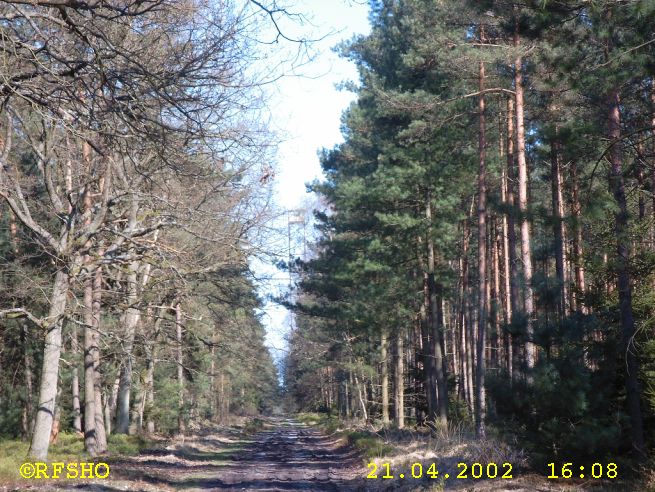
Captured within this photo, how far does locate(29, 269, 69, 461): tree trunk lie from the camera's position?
15805 millimetres

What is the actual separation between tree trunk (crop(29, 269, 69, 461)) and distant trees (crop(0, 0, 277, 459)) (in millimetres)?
32

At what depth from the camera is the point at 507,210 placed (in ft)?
53.4

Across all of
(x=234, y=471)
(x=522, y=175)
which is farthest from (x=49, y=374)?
(x=522, y=175)

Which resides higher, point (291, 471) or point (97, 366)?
point (97, 366)

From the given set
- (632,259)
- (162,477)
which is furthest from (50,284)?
(632,259)

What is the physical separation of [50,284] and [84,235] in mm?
3808

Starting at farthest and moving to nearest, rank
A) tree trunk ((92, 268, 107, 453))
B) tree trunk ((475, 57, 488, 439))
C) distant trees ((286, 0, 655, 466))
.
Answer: tree trunk ((475, 57, 488, 439))
tree trunk ((92, 268, 107, 453))
distant trees ((286, 0, 655, 466))

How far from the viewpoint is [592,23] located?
10.6 meters
